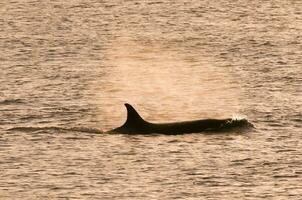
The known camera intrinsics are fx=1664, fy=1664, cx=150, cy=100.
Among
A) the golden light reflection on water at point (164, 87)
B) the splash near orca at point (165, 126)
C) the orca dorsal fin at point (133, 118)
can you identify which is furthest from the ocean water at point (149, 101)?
the orca dorsal fin at point (133, 118)

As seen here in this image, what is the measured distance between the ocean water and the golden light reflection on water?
0.08 meters

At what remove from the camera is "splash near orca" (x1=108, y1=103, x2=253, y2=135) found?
59219 mm

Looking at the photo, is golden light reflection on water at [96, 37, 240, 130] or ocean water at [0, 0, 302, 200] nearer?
ocean water at [0, 0, 302, 200]

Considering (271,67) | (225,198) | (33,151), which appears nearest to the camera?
(225,198)

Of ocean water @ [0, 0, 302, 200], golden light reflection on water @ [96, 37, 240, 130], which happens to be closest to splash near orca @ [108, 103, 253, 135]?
ocean water @ [0, 0, 302, 200]

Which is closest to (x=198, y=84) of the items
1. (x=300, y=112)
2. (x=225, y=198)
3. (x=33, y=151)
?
(x=300, y=112)

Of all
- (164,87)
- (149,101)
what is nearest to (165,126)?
(149,101)

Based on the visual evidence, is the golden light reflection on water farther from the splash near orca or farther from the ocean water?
the splash near orca

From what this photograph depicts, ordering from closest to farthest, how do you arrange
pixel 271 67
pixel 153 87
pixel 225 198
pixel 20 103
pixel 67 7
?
1. pixel 225 198
2. pixel 20 103
3. pixel 153 87
4. pixel 271 67
5. pixel 67 7

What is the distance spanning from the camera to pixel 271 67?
82.9 m

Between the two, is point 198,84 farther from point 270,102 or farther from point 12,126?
point 12,126

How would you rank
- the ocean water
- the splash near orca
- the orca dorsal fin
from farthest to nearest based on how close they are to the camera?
the orca dorsal fin → the splash near orca → the ocean water

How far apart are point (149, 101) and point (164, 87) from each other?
5.52 m

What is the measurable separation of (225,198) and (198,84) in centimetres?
2780
